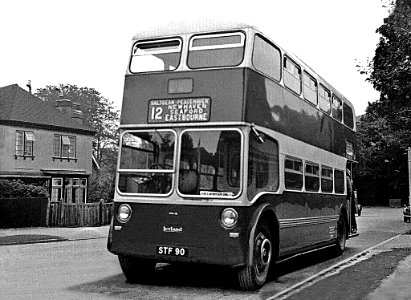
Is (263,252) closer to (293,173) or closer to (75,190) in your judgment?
(293,173)

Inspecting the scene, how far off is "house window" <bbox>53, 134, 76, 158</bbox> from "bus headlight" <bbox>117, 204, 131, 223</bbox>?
121 ft

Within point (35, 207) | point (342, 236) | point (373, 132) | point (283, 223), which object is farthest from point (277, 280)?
point (373, 132)

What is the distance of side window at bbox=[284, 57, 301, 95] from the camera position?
11656 mm

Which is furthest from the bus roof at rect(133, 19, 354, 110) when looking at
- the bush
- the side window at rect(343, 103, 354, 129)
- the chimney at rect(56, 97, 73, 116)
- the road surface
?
the chimney at rect(56, 97, 73, 116)

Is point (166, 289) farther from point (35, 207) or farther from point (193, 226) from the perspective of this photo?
point (35, 207)

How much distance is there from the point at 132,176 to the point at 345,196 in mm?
8536

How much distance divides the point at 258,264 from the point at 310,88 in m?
5.21

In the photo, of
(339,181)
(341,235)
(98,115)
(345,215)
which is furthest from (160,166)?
(98,115)

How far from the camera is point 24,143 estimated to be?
4284 cm

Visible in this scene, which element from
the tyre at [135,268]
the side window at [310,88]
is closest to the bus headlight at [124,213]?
the tyre at [135,268]

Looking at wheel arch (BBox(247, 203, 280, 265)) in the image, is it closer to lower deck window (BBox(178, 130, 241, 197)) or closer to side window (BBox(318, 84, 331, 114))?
lower deck window (BBox(178, 130, 241, 197))

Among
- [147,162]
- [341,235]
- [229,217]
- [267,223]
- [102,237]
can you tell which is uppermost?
[147,162]

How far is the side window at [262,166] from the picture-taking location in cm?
953

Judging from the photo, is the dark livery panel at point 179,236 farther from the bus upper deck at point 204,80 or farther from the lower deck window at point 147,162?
the bus upper deck at point 204,80
